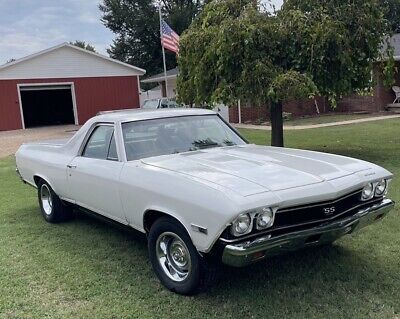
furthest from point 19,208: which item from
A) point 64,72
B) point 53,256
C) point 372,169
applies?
point 64,72

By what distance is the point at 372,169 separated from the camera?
3.96 m

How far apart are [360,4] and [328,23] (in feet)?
3.62

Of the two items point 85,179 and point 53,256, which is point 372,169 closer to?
point 85,179

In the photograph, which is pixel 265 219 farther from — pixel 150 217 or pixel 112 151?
pixel 112 151

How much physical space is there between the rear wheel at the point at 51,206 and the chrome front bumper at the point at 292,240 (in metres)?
3.17

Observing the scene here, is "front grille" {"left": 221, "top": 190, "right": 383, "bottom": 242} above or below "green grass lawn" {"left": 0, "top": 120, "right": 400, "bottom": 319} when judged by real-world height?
above

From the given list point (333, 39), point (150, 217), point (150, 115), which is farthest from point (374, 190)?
point (333, 39)

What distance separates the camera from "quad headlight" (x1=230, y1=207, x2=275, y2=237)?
3168 millimetres

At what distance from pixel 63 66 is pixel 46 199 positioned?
2296 centimetres

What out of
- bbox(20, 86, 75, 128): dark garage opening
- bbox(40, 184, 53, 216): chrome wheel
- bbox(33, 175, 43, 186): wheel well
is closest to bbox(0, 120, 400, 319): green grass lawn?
bbox(40, 184, 53, 216): chrome wheel

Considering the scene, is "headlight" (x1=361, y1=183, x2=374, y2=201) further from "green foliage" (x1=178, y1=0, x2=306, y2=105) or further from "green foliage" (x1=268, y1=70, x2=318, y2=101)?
"green foliage" (x1=178, y1=0, x2=306, y2=105)

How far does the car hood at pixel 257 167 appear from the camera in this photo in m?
3.43

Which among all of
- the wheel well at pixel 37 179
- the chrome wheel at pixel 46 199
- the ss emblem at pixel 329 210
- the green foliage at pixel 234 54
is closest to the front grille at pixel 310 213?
the ss emblem at pixel 329 210

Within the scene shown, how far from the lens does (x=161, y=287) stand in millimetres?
3910
